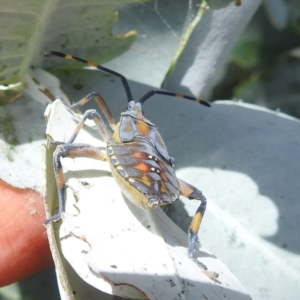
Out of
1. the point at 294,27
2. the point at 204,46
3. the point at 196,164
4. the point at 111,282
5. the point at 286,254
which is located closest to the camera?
the point at 111,282

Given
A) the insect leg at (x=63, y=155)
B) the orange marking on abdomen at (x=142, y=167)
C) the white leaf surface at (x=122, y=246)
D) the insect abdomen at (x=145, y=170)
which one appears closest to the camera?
the white leaf surface at (x=122, y=246)

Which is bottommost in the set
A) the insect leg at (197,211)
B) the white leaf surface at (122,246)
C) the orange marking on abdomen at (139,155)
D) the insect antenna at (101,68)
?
the white leaf surface at (122,246)

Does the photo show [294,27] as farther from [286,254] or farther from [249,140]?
[286,254]

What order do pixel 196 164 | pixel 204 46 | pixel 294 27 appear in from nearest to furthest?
pixel 196 164
pixel 204 46
pixel 294 27

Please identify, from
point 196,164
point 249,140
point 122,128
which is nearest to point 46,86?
point 122,128

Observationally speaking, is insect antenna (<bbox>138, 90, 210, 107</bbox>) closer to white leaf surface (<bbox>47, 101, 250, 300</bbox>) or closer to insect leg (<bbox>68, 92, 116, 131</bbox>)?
insect leg (<bbox>68, 92, 116, 131</bbox>)

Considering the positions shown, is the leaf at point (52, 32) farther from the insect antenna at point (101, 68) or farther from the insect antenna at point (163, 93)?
the insect antenna at point (163, 93)

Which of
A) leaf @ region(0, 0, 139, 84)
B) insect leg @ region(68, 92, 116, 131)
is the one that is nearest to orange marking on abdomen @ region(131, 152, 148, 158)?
insect leg @ region(68, 92, 116, 131)

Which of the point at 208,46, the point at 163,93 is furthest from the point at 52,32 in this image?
the point at 208,46

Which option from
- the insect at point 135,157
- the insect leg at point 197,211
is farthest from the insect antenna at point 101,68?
the insect leg at point 197,211
